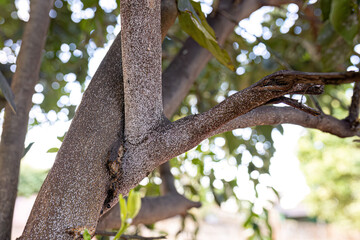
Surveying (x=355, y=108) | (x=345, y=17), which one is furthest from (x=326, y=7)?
(x=355, y=108)

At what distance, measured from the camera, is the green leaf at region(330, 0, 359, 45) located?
121 cm

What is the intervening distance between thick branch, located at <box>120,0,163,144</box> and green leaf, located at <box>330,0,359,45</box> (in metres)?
0.73

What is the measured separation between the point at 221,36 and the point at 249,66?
1.00 meters

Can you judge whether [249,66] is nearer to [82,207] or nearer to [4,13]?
[4,13]

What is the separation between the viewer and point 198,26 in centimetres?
79

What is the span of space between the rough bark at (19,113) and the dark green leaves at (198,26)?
0.46m

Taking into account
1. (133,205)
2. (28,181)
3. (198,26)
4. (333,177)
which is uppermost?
(333,177)

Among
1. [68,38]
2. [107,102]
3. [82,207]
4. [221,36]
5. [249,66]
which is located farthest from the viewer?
[249,66]

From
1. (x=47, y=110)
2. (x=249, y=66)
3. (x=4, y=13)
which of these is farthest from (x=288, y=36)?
(x=4, y=13)

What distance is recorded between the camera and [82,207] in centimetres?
68

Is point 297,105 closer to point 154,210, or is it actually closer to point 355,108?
point 355,108

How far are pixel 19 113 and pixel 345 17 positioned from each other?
107cm

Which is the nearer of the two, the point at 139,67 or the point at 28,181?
the point at 139,67

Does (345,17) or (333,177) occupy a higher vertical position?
(333,177)
